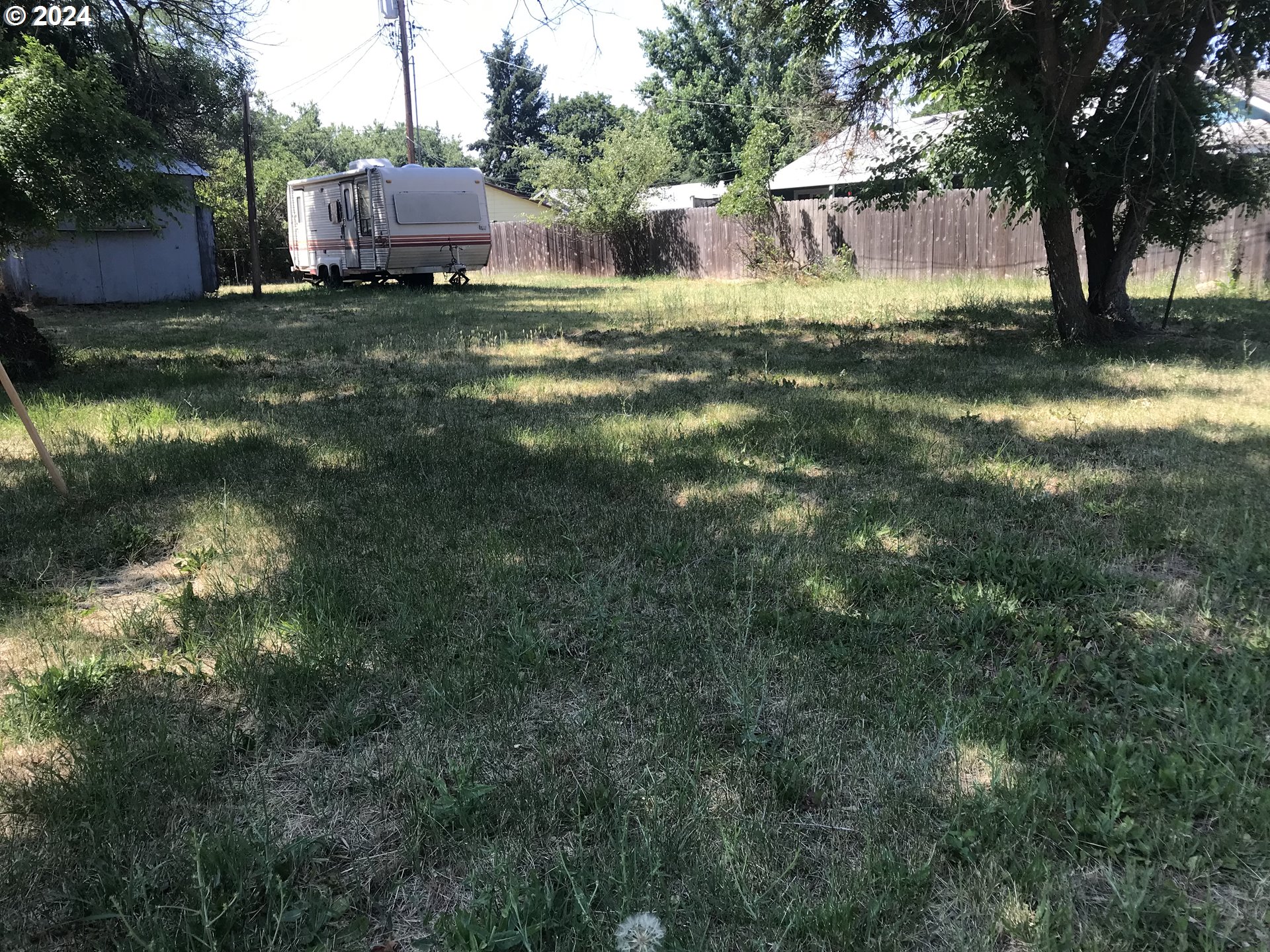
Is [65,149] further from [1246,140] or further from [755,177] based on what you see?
[755,177]

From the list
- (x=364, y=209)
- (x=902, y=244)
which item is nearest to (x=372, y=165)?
(x=364, y=209)

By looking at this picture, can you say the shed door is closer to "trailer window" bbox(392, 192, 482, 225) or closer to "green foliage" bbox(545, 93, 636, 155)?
"trailer window" bbox(392, 192, 482, 225)

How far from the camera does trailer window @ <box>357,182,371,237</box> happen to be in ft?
63.5

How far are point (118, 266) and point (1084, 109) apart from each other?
1873cm

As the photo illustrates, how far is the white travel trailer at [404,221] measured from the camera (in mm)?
18922

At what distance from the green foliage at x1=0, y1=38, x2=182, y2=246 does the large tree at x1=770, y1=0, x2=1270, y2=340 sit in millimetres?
6689

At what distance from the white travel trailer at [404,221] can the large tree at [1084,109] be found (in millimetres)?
11765

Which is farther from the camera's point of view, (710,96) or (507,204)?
(710,96)

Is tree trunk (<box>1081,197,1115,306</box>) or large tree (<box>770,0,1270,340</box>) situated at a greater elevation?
large tree (<box>770,0,1270,340</box>)

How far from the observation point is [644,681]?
8.95ft

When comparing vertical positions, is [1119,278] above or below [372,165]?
below

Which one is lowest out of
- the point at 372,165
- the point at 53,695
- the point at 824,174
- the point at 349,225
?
the point at 53,695

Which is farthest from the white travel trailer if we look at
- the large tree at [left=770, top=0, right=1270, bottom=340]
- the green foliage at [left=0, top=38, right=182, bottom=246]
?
the large tree at [left=770, top=0, right=1270, bottom=340]

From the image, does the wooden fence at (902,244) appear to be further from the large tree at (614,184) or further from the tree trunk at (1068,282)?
the tree trunk at (1068,282)
